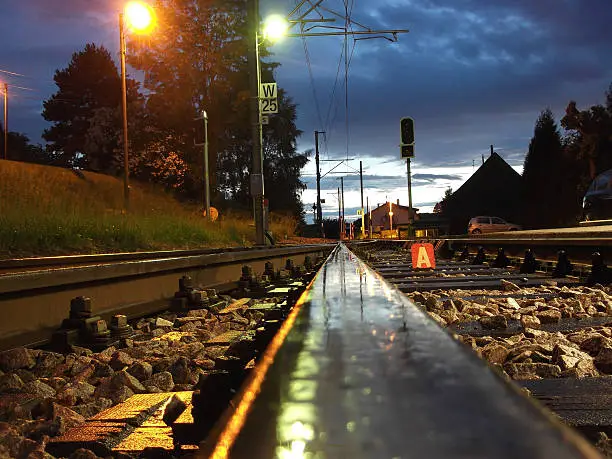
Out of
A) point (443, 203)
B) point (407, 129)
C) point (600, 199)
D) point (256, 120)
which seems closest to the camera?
point (256, 120)

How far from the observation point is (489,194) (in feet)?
226

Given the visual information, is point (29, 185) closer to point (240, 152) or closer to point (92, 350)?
point (92, 350)

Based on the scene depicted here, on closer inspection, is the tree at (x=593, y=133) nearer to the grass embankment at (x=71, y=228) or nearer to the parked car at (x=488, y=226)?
the parked car at (x=488, y=226)

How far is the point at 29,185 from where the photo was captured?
16688mm

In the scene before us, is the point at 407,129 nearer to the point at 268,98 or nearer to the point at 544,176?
the point at 268,98

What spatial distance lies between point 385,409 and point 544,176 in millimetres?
64693

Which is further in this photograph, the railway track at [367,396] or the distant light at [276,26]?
the distant light at [276,26]

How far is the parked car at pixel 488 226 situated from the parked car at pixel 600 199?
2249 centimetres

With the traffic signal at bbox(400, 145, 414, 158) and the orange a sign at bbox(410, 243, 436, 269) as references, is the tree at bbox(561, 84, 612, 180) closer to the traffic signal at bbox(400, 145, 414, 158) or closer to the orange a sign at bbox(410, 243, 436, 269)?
the traffic signal at bbox(400, 145, 414, 158)

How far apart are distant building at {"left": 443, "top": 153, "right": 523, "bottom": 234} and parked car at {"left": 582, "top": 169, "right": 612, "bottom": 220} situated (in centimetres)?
4690

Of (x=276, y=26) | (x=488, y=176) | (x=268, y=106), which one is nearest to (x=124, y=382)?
(x=268, y=106)

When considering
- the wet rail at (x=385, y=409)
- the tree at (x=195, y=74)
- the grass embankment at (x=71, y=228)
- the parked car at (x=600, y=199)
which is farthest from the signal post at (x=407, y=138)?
the wet rail at (x=385, y=409)

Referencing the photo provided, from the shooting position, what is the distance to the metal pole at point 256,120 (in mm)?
16297

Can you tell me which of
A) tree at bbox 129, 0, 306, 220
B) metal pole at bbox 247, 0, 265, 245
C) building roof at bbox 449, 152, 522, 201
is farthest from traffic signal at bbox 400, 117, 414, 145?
building roof at bbox 449, 152, 522, 201
